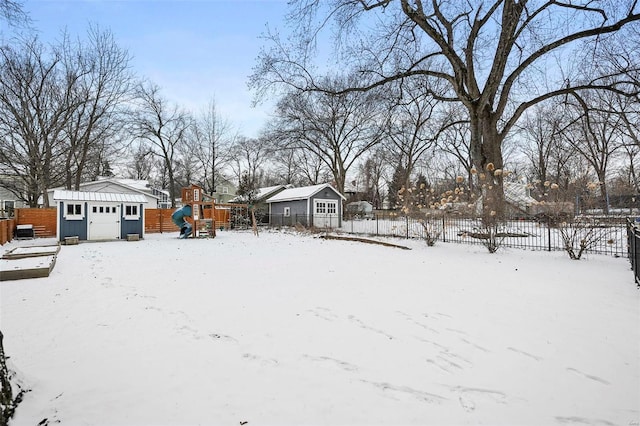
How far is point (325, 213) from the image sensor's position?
23484 millimetres

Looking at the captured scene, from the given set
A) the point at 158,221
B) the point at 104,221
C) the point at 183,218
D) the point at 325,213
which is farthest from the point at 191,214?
the point at 325,213

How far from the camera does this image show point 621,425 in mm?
2117

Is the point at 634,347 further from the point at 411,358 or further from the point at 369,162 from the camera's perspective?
the point at 369,162

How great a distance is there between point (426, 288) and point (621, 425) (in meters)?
3.45

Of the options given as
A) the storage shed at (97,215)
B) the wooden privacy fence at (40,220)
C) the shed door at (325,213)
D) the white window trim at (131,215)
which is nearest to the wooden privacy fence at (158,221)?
the wooden privacy fence at (40,220)

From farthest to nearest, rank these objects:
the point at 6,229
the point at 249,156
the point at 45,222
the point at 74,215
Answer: the point at 249,156 < the point at 45,222 < the point at 6,229 < the point at 74,215

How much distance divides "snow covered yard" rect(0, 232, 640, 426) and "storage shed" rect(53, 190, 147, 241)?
903 centimetres

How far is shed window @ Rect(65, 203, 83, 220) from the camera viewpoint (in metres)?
13.3

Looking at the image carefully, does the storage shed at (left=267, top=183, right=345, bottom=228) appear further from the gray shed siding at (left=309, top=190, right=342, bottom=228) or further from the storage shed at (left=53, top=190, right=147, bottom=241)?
the storage shed at (left=53, top=190, right=147, bottom=241)

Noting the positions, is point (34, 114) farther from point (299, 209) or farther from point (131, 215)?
point (299, 209)

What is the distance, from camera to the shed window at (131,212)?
48.4 feet

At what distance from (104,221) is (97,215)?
1.23 feet

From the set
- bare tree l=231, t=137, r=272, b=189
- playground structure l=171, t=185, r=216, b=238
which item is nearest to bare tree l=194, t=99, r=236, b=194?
bare tree l=231, t=137, r=272, b=189

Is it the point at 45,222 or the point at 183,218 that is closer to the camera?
the point at 183,218
